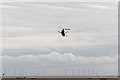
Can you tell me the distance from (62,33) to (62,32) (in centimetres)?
101

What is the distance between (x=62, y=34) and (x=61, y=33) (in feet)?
7.33

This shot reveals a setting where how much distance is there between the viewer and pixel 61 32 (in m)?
159

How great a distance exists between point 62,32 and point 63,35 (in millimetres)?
4645

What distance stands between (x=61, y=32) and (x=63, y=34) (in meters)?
3.53

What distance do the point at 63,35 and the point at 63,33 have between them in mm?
3400

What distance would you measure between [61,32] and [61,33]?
101cm

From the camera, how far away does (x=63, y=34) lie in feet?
511

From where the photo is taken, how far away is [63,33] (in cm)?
15688

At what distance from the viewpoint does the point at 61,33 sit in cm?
15812

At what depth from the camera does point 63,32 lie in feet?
518

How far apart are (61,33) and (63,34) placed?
8.55ft

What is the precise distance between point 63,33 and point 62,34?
1.11 m

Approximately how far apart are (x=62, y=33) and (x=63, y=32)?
0.93m
